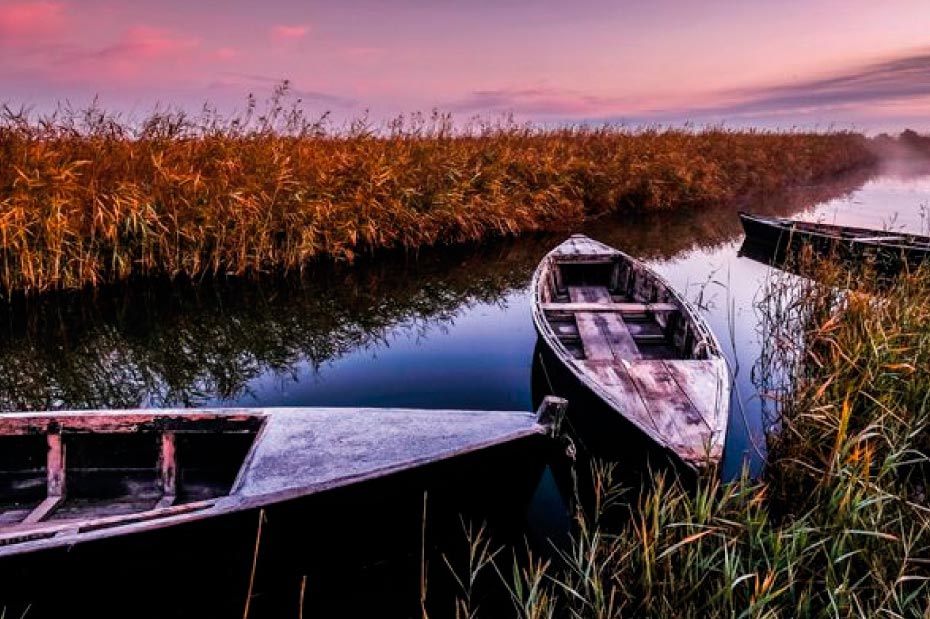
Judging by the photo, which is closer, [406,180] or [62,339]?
[62,339]

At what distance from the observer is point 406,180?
11.6 metres

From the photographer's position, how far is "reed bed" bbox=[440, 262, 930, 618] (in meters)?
2.46

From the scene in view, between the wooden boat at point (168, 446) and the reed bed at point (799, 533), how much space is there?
0.83 metres

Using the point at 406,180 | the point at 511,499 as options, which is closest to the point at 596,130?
the point at 406,180

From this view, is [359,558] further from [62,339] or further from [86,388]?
[62,339]

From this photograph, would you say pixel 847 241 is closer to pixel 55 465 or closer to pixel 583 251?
pixel 583 251

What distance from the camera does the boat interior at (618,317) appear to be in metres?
5.63

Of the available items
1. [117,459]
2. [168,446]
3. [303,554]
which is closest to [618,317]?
[303,554]

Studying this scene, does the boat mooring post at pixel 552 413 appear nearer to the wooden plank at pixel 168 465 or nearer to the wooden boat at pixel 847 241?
the wooden plank at pixel 168 465

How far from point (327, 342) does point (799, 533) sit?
588 centimetres

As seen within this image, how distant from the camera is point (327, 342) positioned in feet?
25.0

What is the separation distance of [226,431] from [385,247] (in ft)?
26.4

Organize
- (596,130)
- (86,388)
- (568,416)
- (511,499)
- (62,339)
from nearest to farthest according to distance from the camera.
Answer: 1. (511,499)
2. (568,416)
3. (86,388)
4. (62,339)
5. (596,130)

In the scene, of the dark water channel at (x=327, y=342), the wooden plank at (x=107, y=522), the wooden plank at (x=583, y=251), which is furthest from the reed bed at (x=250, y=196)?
the wooden plank at (x=107, y=522)
